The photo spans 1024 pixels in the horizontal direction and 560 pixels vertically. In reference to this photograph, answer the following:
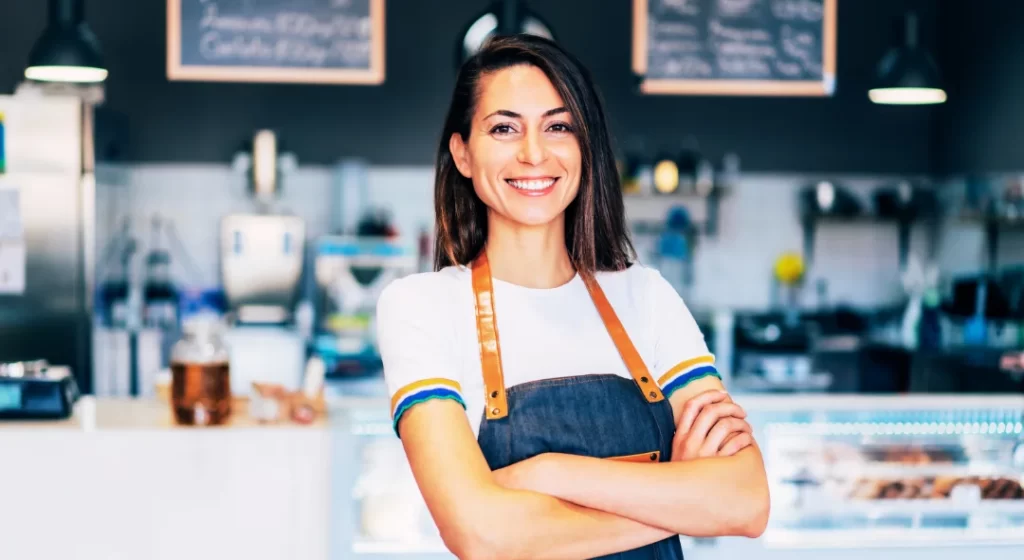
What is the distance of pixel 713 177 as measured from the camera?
7.04 m

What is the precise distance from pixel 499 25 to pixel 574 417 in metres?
2.39

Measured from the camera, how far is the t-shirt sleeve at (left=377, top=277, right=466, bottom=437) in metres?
1.46

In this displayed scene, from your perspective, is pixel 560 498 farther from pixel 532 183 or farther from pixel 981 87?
pixel 981 87

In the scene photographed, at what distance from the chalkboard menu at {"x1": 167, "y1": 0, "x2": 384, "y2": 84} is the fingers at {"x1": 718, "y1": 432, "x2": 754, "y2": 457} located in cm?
301

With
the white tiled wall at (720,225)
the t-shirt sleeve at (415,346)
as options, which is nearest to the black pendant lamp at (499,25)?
the t-shirt sleeve at (415,346)

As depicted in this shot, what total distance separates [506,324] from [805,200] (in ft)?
19.4

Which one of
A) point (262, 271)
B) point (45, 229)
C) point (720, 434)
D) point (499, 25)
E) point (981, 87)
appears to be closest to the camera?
point (720, 434)

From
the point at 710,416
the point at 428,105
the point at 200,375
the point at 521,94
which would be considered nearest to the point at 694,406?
the point at 710,416

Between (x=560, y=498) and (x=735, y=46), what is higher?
(x=735, y=46)

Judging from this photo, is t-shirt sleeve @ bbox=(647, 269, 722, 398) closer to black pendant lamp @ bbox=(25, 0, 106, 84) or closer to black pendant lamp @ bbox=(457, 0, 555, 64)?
black pendant lamp @ bbox=(457, 0, 555, 64)

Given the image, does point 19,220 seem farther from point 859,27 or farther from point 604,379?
point 859,27

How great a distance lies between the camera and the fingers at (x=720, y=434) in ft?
4.97

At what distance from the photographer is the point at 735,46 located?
5.11 meters

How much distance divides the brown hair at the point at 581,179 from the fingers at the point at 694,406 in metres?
0.27
